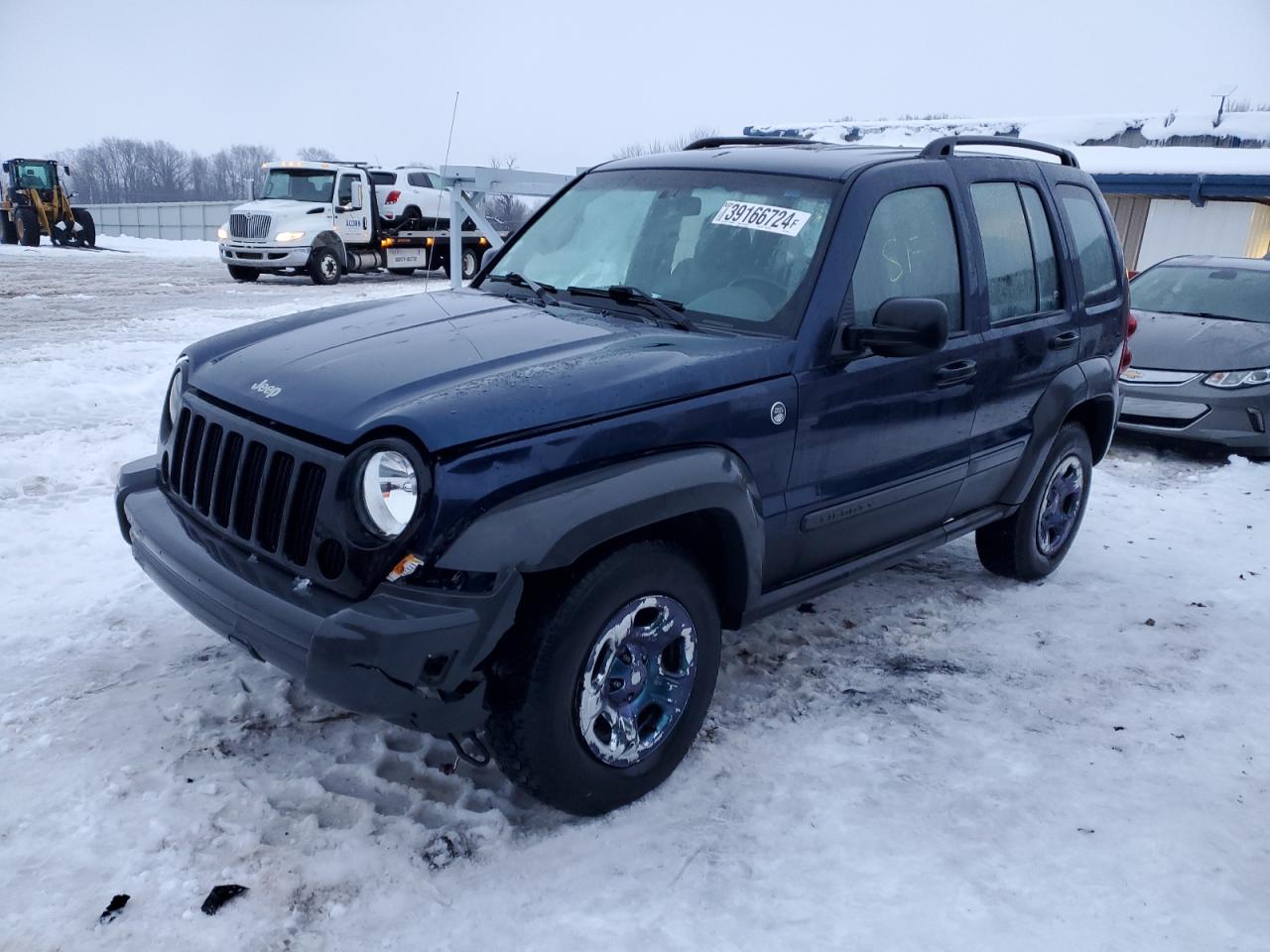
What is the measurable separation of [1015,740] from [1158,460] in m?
5.36

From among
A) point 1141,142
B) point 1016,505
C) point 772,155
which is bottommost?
point 1016,505

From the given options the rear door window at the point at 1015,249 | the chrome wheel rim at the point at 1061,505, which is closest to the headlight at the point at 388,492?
the rear door window at the point at 1015,249

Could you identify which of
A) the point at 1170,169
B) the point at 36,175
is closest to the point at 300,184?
the point at 36,175

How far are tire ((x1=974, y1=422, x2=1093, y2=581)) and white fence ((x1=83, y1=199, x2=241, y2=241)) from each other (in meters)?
38.8

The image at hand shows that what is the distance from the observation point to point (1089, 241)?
16.2ft

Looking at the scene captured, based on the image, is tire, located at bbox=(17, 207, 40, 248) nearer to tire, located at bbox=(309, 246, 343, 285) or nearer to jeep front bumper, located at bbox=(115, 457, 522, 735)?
tire, located at bbox=(309, 246, 343, 285)

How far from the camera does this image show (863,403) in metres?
3.51

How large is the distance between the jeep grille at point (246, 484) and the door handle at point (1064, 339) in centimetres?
336

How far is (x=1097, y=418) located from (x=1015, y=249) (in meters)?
1.31

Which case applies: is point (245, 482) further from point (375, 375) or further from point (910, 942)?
point (910, 942)

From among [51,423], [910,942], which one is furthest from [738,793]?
[51,423]

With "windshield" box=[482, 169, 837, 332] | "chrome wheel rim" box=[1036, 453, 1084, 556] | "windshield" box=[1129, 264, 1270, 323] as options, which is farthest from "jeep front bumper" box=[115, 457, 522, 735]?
"windshield" box=[1129, 264, 1270, 323]

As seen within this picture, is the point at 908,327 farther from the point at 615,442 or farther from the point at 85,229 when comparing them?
the point at 85,229

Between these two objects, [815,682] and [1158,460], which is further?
[1158,460]
